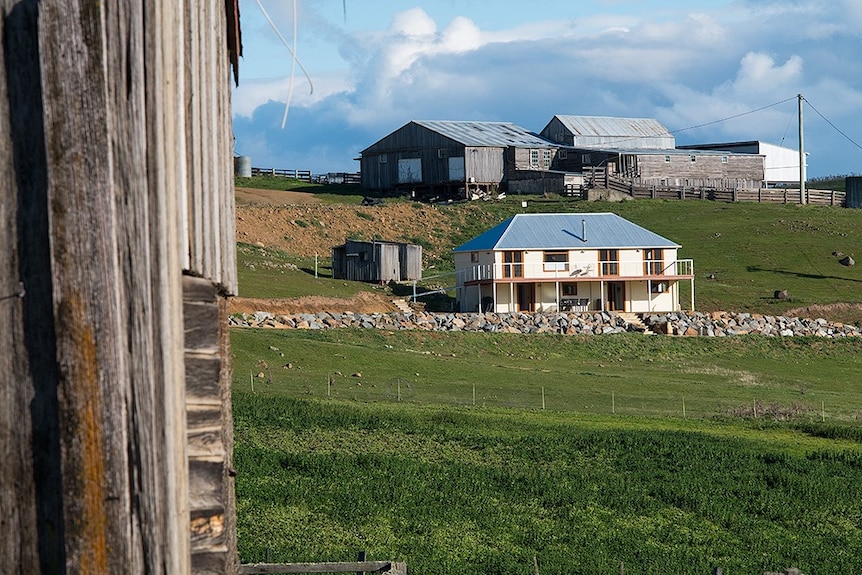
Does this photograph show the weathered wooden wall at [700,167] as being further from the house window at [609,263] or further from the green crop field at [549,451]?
the green crop field at [549,451]

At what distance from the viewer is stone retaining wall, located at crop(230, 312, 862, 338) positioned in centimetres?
6303

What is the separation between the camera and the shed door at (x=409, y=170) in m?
106

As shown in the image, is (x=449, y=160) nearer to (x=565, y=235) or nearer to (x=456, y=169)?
(x=456, y=169)

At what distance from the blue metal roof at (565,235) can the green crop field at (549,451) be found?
12085 millimetres

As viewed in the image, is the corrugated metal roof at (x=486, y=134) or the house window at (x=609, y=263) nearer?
the house window at (x=609, y=263)

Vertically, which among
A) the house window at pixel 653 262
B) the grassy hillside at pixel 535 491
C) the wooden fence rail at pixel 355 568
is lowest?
the grassy hillside at pixel 535 491

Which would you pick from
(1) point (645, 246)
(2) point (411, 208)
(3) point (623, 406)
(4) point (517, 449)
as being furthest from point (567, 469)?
(2) point (411, 208)

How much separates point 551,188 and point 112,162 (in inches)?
4018

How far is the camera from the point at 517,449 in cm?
3388

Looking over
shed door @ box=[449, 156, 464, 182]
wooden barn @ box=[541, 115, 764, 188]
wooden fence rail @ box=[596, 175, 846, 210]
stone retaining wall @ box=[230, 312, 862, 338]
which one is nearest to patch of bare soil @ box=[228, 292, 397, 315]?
stone retaining wall @ box=[230, 312, 862, 338]

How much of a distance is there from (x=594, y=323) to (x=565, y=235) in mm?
9747

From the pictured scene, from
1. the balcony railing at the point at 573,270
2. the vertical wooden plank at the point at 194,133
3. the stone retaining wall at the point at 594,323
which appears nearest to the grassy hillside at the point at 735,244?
the balcony railing at the point at 573,270

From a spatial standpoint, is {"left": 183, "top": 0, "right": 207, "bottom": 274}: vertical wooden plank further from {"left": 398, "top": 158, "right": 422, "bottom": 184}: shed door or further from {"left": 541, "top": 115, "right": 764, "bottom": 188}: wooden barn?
{"left": 398, "top": 158, "right": 422, "bottom": 184}: shed door

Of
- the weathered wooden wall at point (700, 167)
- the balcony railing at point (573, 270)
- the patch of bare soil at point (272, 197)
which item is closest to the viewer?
the balcony railing at point (573, 270)
